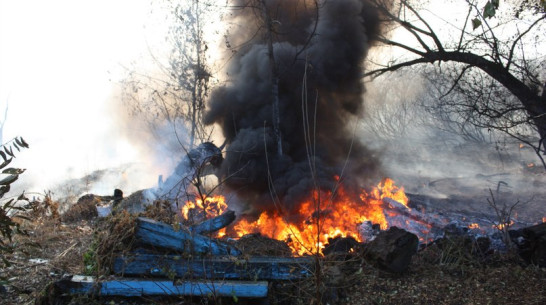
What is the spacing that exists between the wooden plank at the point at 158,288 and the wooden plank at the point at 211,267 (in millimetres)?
122

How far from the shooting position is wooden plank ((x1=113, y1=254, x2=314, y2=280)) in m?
4.59

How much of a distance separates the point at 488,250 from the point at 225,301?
4252mm

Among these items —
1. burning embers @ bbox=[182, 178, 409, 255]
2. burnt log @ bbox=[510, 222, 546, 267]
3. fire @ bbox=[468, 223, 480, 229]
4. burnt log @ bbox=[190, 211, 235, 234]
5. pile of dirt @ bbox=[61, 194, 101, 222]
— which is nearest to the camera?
burnt log @ bbox=[510, 222, 546, 267]

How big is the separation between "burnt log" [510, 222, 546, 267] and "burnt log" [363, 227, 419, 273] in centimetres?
177

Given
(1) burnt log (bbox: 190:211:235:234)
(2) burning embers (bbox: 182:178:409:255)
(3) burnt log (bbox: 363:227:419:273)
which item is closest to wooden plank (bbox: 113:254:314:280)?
(1) burnt log (bbox: 190:211:235:234)

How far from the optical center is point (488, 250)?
5.94 metres

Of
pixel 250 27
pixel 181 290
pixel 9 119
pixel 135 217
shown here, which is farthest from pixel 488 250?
pixel 9 119

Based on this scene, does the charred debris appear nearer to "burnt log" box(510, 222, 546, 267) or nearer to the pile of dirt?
"burnt log" box(510, 222, 546, 267)

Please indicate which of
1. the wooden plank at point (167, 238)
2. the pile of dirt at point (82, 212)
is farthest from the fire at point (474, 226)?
the pile of dirt at point (82, 212)

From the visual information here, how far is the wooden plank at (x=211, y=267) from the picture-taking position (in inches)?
181

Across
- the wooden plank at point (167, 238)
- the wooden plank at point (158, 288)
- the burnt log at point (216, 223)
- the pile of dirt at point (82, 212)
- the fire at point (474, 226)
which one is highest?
the pile of dirt at point (82, 212)

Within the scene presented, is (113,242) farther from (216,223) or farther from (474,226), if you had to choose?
(474,226)

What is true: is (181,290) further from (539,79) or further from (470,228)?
(539,79)

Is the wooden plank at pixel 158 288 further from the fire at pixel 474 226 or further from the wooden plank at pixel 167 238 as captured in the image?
the fire at pixel 474 226
